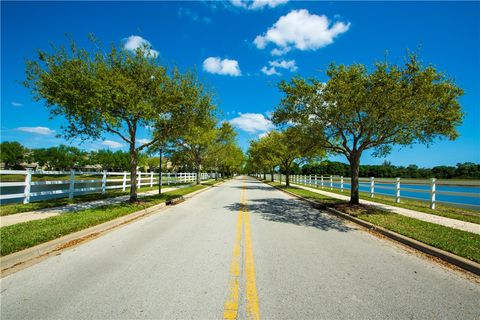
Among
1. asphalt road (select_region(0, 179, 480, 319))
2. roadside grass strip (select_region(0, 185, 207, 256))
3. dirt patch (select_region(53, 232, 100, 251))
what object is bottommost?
dirt patch (select_region(53, 232, 100, 251))

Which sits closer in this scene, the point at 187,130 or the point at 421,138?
the point at 421,138

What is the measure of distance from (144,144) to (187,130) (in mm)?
2239

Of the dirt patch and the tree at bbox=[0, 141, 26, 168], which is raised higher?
the tree at bbox=[0, 141, 26, 168]

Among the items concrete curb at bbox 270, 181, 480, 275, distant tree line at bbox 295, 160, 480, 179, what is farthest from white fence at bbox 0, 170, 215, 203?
distant tree line at bbox 295, 160, 480, 179

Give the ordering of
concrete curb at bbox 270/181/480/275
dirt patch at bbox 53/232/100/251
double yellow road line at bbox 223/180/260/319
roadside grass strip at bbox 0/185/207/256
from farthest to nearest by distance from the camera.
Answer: dirt patch at bbox 53/232/100/251, roadside grass strip at bbox 0/185/207/256, concrete curb at bbox 270/181/480/275, double yellow road line at bbox 223/180/260/319

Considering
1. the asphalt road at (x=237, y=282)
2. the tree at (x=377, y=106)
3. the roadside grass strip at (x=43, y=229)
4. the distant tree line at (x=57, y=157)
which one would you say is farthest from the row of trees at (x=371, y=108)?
the distant tree line at (x=57, y=157)

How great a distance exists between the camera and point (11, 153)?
308ft

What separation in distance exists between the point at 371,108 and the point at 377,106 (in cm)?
23

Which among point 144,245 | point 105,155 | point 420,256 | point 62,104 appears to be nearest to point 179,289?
point 144,245

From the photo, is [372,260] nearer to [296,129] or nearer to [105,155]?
→ [296,129]

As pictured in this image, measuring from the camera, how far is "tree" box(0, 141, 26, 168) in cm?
9206

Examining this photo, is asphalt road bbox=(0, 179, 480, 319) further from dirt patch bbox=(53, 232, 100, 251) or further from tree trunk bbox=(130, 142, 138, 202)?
tree trunk bbox=(130, 142, 138, 202)

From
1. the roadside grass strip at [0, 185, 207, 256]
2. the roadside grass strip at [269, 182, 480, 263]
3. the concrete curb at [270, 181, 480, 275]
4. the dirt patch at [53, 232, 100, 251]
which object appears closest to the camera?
the concrete curb at [270, 181, 480, 275]

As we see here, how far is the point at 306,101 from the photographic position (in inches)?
516
